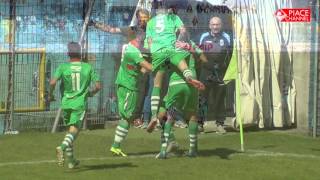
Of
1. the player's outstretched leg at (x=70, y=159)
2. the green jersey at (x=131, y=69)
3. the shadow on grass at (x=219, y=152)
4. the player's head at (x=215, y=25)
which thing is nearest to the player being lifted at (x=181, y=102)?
the shadow on grass at (x=219, y=152)

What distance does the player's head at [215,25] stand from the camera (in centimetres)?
1463

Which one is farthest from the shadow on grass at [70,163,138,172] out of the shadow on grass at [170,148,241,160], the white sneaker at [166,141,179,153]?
the shadow on grass at [170,148,241,160]

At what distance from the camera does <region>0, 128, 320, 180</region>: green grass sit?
374 inches

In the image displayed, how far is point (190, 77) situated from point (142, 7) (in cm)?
463

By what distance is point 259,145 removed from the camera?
12.8m

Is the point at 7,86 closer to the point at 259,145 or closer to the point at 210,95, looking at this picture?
the point at 210,95

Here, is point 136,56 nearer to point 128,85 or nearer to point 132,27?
point 128,85

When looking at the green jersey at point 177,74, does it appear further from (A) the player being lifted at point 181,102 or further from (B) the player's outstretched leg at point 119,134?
(B) the player's outstretched leg at point 119,134

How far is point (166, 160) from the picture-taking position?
10.6 metres

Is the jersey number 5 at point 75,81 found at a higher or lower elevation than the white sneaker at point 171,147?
higher

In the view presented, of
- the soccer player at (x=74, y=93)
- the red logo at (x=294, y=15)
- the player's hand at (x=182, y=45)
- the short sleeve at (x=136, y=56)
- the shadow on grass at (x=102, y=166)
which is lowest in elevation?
the shadow on grass at (x=102, y=166)

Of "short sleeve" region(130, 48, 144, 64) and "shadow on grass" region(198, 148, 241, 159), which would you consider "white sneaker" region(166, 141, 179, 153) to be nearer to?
"shadow on grass" region(198, 148, 241, 159)

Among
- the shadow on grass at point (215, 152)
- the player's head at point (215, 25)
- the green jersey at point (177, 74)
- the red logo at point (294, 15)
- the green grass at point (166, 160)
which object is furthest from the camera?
the player's head at point (215, 25)

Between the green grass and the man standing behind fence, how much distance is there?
38.6 inches
